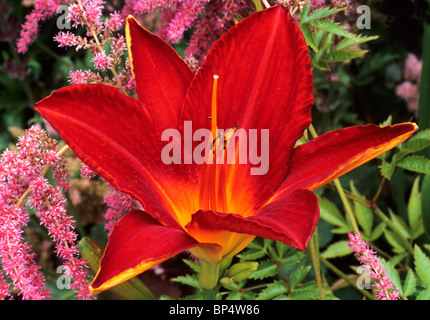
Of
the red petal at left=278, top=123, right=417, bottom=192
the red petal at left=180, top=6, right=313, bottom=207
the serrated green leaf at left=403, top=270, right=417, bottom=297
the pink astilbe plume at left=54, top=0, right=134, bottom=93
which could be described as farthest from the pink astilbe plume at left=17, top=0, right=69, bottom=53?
the serrated green leaf at left=403, top=270, right=417, bottom=297

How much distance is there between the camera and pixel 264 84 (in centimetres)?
68

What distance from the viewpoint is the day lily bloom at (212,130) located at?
23.3 inches

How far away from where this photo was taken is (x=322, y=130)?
1184 mm

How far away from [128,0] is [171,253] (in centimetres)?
50

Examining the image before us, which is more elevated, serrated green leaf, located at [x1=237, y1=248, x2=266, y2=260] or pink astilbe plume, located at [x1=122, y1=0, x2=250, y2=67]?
pink astilbe plume, located at [x1=122, y1=0, x2=250, y2=67]

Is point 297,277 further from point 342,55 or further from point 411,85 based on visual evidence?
point 411,85

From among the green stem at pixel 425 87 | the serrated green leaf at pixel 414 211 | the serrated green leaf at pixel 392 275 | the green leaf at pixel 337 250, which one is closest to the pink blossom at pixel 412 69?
the green stem at pixel 425 87

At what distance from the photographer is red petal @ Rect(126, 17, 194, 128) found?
69cm

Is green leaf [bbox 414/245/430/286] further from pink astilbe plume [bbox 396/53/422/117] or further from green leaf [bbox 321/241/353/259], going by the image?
pink astilbe plume [bbox 396/53/422/117]

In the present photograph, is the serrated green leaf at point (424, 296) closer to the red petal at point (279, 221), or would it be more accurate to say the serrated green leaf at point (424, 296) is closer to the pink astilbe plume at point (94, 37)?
the red petal at point (279, 221)

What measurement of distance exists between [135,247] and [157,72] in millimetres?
244

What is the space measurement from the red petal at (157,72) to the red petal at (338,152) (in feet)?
0.53

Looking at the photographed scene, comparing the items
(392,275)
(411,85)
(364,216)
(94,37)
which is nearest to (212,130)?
(94,37)

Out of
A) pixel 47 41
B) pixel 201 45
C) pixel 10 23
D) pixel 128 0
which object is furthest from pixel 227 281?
pixel 47 41
